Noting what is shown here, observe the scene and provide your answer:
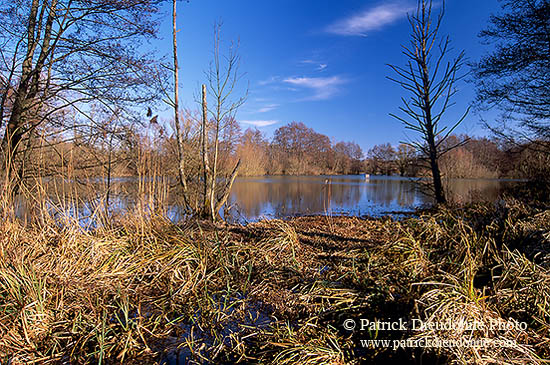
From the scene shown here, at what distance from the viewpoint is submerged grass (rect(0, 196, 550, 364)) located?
162cm

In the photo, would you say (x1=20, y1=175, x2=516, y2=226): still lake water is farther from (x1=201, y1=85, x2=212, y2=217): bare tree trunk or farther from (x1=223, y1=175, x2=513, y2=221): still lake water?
(x1=201, y1=85, x2=212, y2=217): bare tree trunk

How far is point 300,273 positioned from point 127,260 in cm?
189

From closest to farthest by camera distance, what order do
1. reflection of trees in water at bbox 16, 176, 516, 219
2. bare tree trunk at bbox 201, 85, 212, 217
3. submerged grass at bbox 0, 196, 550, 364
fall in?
submerged grass at bbox 0, 196, 550, 364
reflection of trees in water at bbox 16, 176, 516, 219
bare tree trunk at bbox 201, 85, 212, 217

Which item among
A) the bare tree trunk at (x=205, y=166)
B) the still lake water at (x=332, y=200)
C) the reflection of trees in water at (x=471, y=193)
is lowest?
the still lake water at (x=332, y=200)

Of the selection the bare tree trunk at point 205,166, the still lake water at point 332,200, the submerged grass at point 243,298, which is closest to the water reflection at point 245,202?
the still lake water at point 332,200

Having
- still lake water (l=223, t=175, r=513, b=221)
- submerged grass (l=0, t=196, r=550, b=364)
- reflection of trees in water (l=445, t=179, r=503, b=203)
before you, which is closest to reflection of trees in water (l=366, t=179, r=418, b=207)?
still lake water (l=223, t=175, r=513, b=221)

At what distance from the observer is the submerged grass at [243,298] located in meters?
1.62

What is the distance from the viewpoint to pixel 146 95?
18.8ft

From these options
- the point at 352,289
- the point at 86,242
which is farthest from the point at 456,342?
the point at 86,242

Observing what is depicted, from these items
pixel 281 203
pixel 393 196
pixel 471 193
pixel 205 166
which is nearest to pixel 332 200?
pixel 281 203

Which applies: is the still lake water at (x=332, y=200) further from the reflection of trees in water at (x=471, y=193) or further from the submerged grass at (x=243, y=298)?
the submerged grass at (x=243, y=298)

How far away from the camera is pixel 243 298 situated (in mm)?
2348

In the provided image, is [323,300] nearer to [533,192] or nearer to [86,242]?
[86,242]

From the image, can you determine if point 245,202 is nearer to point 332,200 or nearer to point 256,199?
point 256,199
